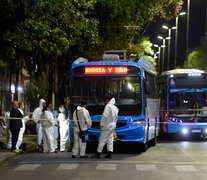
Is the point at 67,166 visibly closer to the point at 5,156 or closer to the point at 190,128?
the point at 5,156

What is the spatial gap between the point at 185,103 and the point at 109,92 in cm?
766

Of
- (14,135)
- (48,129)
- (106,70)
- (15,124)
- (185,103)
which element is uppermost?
(106,70)

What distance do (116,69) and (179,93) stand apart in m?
7.34

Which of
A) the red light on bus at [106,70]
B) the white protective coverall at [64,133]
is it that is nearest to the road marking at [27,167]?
the white protective coverall at [64,133]

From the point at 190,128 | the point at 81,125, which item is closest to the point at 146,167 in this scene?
the point at 81,125

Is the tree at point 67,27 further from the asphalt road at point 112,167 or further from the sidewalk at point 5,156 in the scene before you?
the asphalt road at point 112,167

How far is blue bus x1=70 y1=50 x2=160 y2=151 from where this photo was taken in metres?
17.9

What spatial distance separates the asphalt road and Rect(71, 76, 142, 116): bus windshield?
1.49 meters

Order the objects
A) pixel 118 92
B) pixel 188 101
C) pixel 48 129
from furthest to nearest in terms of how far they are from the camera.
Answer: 1. pixel 188 101
2. pixel 118 92
3. pixel 48 129

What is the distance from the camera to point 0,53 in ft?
82.1

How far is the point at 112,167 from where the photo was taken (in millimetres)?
13781

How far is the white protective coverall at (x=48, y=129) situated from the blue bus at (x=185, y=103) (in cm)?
800

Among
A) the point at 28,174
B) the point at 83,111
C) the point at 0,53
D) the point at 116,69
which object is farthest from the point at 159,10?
the point at 28,174

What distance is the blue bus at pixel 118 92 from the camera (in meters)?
17.9
